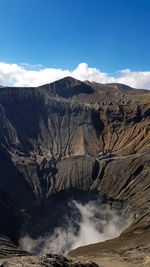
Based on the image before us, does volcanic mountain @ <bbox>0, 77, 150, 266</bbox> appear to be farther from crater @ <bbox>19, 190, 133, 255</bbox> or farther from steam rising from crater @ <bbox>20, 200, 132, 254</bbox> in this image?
steam rising from crater @ <bbox>20, 200, 132, 254</bbox>

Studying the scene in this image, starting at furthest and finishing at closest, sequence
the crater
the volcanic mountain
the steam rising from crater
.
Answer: the crater
the steam rising from crater
the volcanic mountain

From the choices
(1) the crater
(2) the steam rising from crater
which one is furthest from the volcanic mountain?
(2) the steam rising from crater

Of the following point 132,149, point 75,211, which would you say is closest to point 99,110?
point 132,149

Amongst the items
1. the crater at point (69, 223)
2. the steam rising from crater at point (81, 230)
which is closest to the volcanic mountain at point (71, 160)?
the crater at point (69, 223)

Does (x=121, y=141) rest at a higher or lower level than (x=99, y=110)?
lower

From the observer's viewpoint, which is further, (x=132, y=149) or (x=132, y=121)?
(x=132, y=121)

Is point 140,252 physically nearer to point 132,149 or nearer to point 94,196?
point 94,196

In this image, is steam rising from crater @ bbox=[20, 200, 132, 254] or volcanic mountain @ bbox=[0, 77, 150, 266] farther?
steam rising from crater @ bbox=[20, 200, 132, 254]

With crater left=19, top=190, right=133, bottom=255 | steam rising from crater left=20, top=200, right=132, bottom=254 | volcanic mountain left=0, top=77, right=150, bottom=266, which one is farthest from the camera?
crater left=19, top=190, right=133, bottom=255
